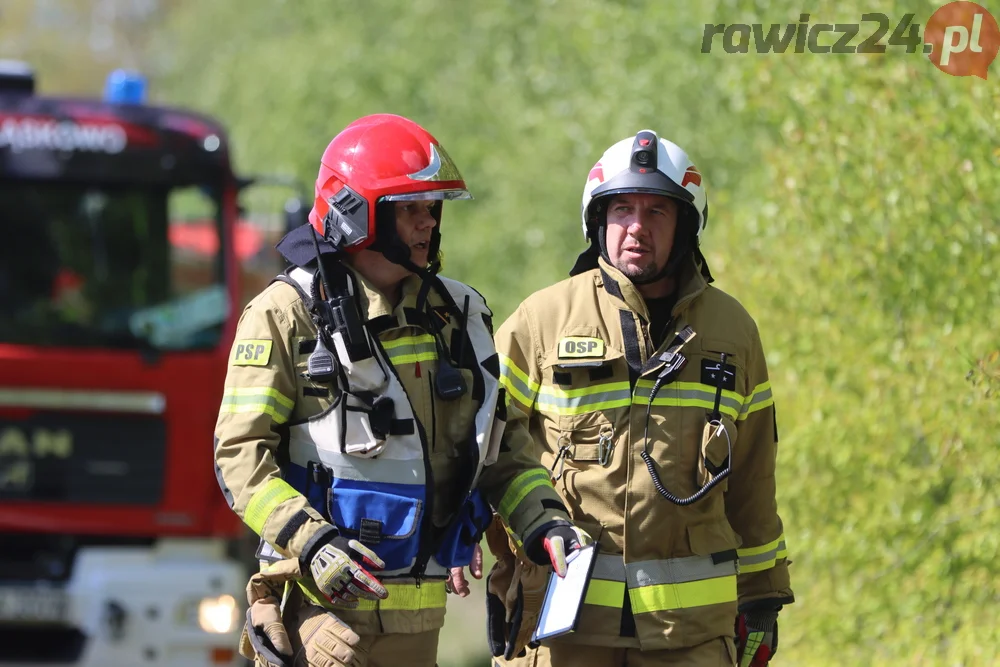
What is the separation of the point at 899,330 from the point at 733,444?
8.43 ft

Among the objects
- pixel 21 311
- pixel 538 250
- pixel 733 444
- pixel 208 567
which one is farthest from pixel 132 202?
pixel 538 250

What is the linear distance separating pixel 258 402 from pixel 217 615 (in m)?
4.23

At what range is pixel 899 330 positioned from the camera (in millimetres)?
6805

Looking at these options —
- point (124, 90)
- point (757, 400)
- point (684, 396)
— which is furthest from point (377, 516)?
point (124, 90)

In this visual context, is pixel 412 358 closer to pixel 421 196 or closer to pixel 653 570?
pixel 421 196

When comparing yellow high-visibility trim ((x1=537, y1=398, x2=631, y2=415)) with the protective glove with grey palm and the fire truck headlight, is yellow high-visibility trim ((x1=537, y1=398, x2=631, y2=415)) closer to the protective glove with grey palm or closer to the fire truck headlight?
the protective glove with grey palm

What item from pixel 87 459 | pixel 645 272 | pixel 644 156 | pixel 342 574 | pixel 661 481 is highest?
pixel 644 156

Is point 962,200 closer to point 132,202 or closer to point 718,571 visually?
point 718,571

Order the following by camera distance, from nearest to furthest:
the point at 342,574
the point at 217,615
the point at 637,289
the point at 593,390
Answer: the point at 342,574
the point at 593,390
the point at 637,289
the point at 217,615

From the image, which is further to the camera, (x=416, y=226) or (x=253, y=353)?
(x=416, y=226)

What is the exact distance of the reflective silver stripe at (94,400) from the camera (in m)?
7.80

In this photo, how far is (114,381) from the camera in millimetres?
7824

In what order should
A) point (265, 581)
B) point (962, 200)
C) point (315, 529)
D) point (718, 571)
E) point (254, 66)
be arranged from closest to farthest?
point (315, 529)
point (265, 581)
point (718, 571)
point (962, 200)
point (254, 66)

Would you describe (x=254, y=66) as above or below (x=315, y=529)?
above
